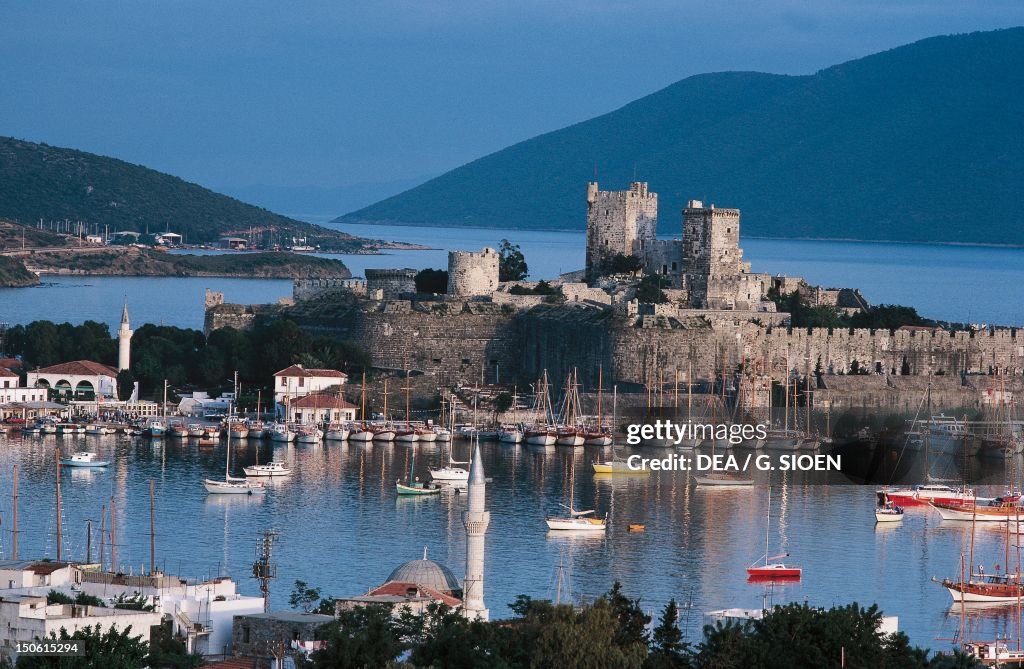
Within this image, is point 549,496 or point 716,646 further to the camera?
point 549,496

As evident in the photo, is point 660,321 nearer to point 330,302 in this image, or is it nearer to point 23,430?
point 330,302

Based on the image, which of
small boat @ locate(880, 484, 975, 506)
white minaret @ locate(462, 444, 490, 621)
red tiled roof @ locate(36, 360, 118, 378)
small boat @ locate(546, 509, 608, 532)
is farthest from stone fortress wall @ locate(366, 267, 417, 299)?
white minaret @ locate(462, 444, 490, 621)

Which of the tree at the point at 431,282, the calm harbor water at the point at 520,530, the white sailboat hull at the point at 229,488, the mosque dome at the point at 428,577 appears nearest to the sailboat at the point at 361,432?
the calm harbor water at the point at 520,530

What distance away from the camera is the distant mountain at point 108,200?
180m

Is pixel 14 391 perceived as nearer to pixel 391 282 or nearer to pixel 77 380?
pixel 77 380

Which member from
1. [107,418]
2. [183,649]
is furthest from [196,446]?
[183,649]

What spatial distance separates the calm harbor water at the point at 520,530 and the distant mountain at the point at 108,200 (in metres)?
130

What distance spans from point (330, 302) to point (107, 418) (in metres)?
8.93

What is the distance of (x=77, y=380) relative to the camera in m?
58.8

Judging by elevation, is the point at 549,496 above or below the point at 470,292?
below

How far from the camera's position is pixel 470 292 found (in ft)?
199

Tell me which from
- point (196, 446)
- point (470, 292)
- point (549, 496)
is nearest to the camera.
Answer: point (549, 496)

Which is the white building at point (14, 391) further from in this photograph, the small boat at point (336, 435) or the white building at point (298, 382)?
the small boat at point (336, 435)

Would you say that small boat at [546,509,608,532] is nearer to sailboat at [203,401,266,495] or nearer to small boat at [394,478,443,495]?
small boat at [394,478,443,495]
